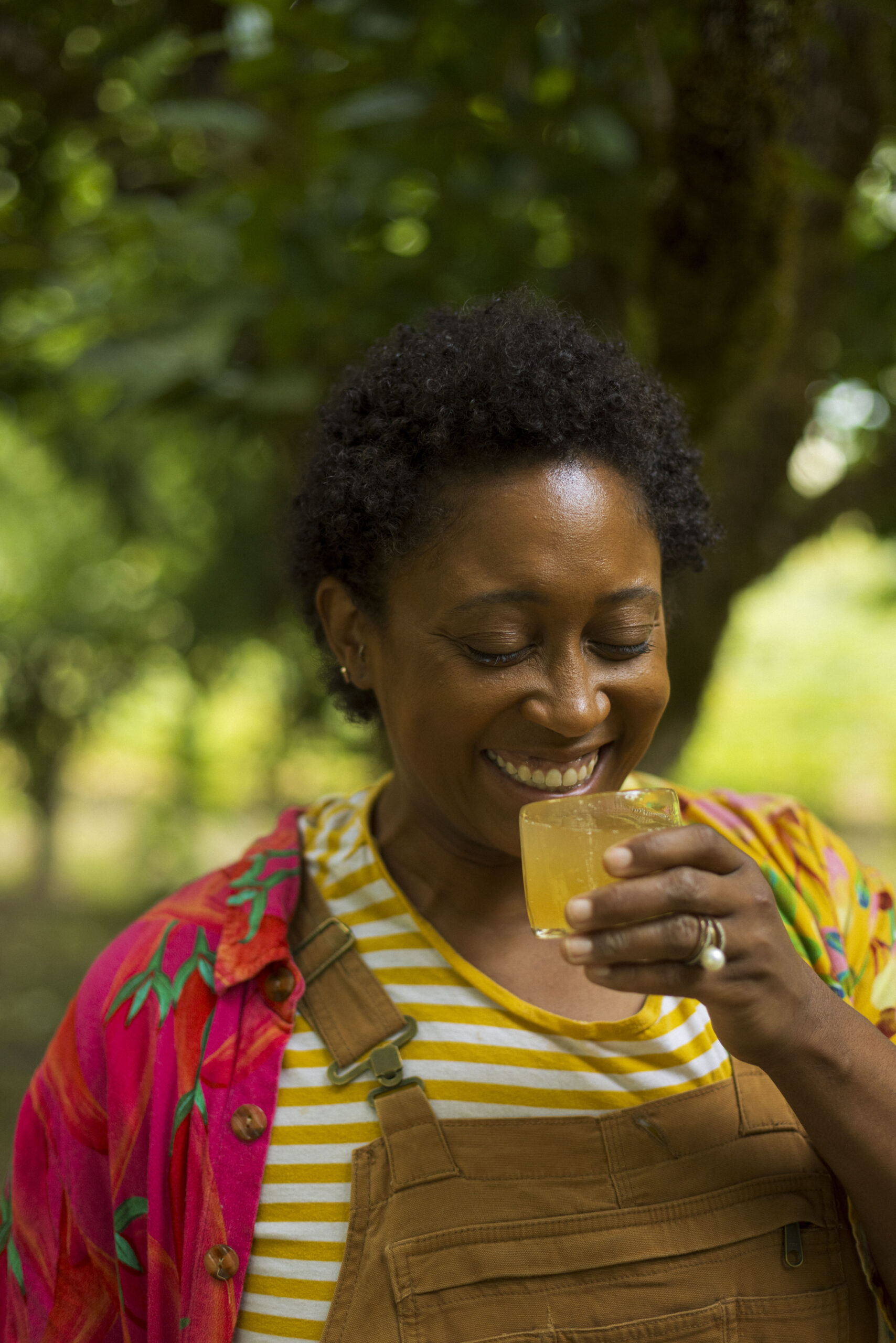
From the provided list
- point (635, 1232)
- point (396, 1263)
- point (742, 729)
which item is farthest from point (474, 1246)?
point (742, 729)

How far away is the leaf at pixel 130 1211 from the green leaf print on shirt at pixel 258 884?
39 centimetres

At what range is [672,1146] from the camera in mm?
1518

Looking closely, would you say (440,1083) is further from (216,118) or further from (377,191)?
(216,118)

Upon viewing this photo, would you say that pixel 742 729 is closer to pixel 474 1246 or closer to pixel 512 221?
pixel 512 221

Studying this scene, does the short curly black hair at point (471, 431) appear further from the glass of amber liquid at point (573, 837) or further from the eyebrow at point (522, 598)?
the glass of amber liquid at point (573, 837)

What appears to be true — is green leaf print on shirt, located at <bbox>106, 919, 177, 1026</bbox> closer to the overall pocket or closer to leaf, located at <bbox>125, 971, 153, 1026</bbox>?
leaf, located at <bbox>125, 971, 153, 1026</bbox>

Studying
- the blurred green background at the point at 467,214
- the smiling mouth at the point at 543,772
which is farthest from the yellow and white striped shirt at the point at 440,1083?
the blurred green background at the point at 467,214

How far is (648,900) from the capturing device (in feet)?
3.84

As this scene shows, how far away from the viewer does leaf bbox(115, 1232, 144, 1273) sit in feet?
5.27

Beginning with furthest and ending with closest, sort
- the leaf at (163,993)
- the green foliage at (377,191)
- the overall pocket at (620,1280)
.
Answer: the green foliage at (377,191) → the leaf at (163,993) → the overall pocket at (620,1280)

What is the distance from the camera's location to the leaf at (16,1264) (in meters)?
1.64

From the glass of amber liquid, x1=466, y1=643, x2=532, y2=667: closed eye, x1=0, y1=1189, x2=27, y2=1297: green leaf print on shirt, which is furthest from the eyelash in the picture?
x1=0, y1=1189, x2=27, y2=1297: green leaf print on shirt

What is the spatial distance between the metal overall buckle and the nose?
507 millimetres

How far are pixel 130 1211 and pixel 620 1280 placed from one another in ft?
2.31
